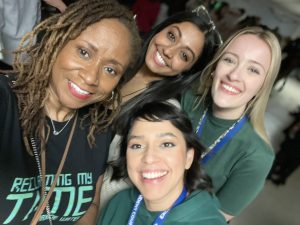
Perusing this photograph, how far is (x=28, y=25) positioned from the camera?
1.69 meters

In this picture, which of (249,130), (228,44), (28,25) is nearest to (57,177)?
(28,25)

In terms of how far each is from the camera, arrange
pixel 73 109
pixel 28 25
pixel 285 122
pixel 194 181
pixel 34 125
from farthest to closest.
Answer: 1. pixel 285 122
2. pixel 28 25
3. pixel 194 181
4. pixel 73 109
5. pixel 34 125

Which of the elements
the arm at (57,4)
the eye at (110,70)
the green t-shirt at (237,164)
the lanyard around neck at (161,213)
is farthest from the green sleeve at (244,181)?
the arm at (57,4)

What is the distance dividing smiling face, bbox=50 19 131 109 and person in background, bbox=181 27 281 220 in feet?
2.41

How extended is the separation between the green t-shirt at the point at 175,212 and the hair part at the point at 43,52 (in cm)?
59

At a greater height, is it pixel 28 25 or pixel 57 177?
pixel 28 25

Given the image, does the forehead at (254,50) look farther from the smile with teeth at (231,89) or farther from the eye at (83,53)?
the eye at (83,53)

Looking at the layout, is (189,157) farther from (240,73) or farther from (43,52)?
(43,52)

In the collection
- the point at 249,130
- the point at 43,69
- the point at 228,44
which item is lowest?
the point at 249,130

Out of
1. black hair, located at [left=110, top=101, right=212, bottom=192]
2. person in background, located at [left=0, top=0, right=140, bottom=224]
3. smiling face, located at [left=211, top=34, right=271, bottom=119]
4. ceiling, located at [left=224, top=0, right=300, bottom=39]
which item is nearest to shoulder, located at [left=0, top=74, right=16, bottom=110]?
person in background, located at [left=0, top=0, right=140, bottom=224]

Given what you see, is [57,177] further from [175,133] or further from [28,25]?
[28,25]

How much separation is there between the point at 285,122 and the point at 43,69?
5.74m

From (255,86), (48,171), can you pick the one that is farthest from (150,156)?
(255,86)

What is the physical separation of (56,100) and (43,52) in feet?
0.65
